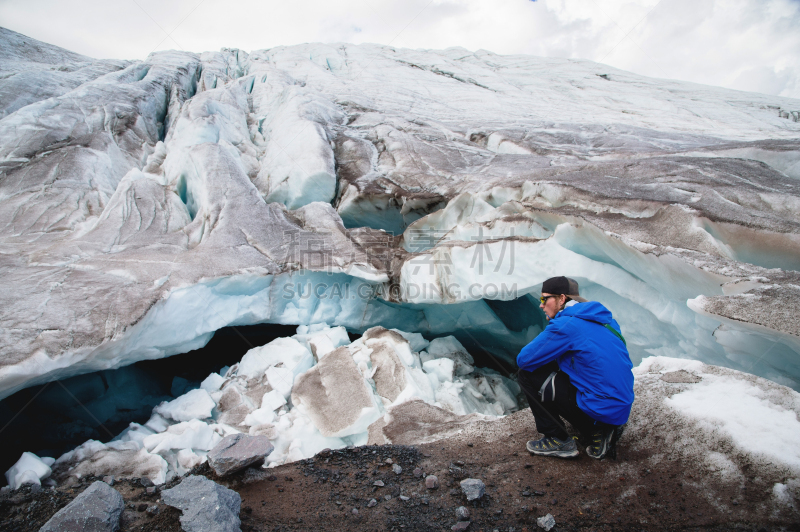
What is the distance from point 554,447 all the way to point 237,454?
7.05ft

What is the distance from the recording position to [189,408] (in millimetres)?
4613

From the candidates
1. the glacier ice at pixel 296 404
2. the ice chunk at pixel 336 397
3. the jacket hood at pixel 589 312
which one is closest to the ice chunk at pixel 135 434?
the glacier ice at pixel 296 404

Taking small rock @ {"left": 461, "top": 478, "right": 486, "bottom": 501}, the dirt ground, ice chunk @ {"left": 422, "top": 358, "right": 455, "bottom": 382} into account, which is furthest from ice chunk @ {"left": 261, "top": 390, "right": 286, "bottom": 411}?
small rock @ {"left": 461, "top": 478, "right": 486, "bottom": 501}

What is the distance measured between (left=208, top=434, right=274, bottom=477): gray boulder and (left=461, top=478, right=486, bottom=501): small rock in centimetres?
135

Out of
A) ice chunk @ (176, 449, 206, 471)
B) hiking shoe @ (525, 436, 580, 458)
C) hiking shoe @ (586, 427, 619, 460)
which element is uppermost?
hiking shoe @ (586, 427, 619, 460)

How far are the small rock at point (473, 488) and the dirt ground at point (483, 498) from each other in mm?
48

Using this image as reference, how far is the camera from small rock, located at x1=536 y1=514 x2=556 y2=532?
1944mm

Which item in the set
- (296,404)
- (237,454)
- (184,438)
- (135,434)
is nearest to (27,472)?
(135,434)

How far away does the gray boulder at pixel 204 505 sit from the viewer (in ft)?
6.05

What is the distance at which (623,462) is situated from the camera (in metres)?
2.34

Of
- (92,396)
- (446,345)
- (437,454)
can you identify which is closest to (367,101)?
(446,345)

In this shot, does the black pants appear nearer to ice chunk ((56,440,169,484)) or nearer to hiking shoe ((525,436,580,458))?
hiking shoe ((525,436,580,458))

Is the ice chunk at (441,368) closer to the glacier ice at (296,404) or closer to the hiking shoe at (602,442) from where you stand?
the glacier ice at (296,404)

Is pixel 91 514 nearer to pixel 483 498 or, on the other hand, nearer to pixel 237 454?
pixel 237 454
